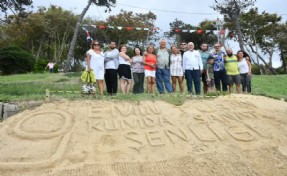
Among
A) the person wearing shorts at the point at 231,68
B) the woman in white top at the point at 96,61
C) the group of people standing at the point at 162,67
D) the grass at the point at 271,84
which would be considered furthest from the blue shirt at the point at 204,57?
the grass at the point at 271,84

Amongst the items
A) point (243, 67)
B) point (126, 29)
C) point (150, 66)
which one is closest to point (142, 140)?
point (150, 66)

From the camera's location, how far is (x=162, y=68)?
9.13 meters

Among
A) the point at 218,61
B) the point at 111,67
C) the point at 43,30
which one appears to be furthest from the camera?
the point at 43,30

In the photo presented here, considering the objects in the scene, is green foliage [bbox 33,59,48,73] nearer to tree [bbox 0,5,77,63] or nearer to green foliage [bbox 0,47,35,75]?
green foliage [bbox 0,47,35,75]

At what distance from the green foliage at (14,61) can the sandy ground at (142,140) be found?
1780 cm

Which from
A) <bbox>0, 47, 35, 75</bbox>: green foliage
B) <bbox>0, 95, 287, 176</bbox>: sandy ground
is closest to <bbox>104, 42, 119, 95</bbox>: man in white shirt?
<bbox>0, 95, 287, 176</bbox>: sandy ground

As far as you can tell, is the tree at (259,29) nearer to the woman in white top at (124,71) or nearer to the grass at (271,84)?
the grass at (271,84)

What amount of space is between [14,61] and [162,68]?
17237 mm

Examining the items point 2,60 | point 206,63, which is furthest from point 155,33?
point 206,63

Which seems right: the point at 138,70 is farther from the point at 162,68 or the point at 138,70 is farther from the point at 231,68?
the point at 231,68

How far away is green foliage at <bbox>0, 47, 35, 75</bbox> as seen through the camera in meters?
23.1

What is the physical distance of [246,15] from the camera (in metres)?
31.7

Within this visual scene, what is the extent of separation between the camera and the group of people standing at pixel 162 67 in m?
8.66

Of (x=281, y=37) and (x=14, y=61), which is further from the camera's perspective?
(x=281, y=37)
